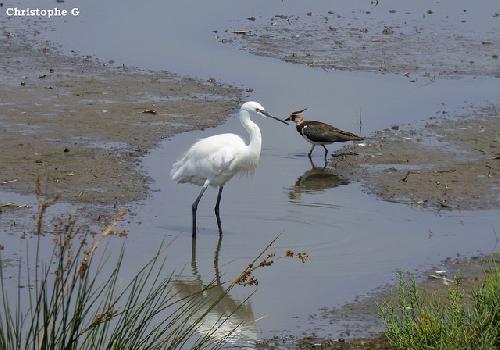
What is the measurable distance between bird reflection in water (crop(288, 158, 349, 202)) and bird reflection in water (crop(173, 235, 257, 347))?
2398 millimetres

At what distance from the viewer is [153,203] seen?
12.1 m

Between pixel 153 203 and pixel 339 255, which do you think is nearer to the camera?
pixel 339 255

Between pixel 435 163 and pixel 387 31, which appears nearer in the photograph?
pixel 435 163

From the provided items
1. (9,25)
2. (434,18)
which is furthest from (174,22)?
(434,18)

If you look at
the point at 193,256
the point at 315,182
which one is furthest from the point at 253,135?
the point at 315,182

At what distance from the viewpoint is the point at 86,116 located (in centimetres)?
1557

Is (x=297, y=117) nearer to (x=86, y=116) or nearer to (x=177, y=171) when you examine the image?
(x=86, y=116)

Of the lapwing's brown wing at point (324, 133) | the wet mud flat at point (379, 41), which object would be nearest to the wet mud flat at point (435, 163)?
the lapwing's brown wing at point (324, 133)

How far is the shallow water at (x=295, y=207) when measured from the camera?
9906 millimetres

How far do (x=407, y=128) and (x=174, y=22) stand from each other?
8.93m

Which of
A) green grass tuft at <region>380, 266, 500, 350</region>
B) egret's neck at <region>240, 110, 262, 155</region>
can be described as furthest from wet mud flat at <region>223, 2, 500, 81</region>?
green grass tuft at <region>380, 266, 500, 350</region>

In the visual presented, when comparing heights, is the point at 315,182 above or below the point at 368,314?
above

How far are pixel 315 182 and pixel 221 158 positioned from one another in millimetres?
2403

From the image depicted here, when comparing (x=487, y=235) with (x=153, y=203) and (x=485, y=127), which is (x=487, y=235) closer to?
(x=153, y=203)
